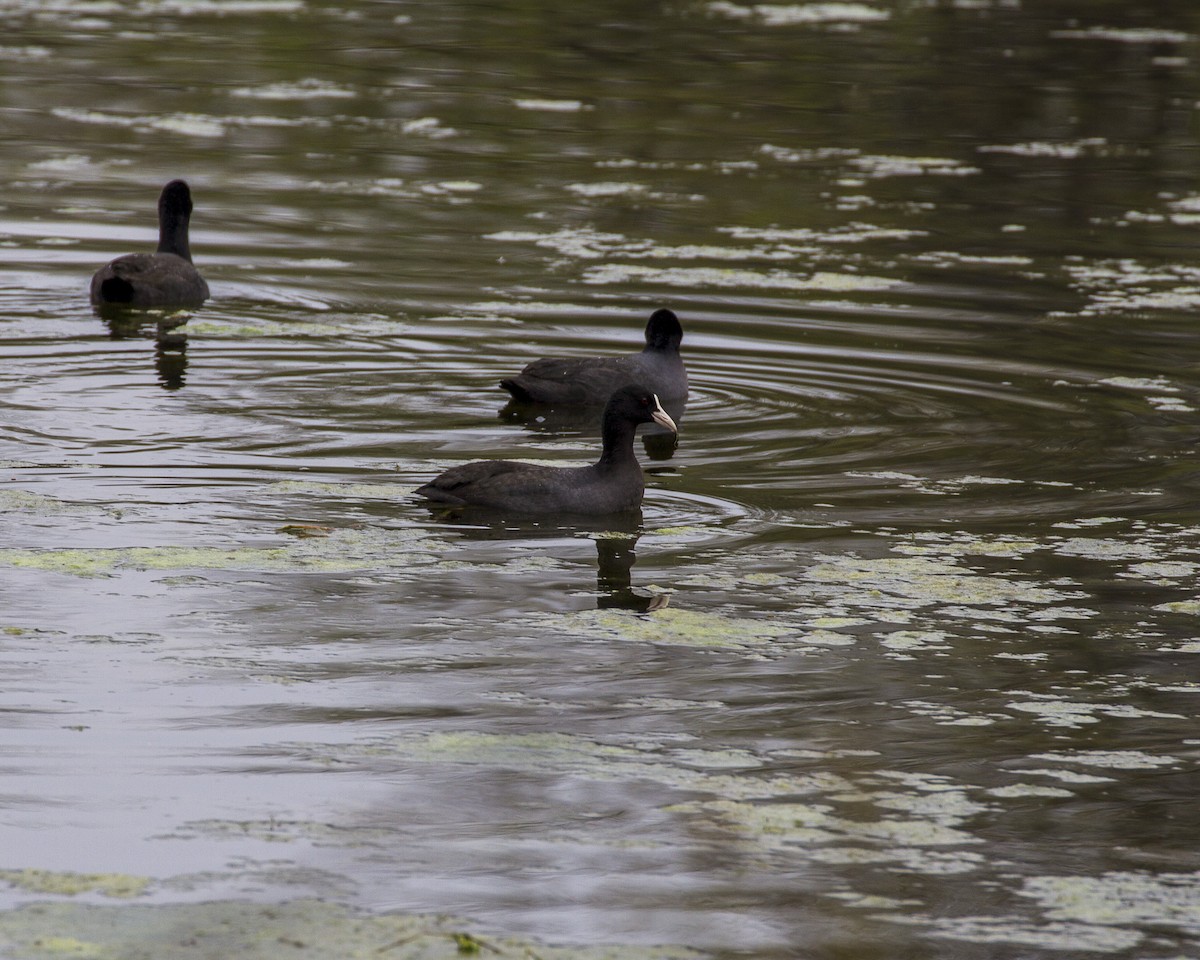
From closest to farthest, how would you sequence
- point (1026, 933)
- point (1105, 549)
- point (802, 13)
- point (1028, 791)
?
point (1026, 933) → point (1028, 791) → point (1105, 549) → point (802, 13)

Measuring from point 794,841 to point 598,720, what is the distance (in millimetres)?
1100

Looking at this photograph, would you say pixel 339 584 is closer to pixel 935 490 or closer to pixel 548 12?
pixel 935 490

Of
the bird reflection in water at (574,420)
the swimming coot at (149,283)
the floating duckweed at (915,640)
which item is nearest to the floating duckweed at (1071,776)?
the floating duckweed at (915,640)

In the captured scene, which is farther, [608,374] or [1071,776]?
[608,374]

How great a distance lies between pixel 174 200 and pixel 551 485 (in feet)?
22.8

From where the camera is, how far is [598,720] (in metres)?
6.72

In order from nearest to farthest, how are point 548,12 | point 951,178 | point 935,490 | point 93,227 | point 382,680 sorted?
point 382,680 < point 935,490 < point 93,227 < point 951,178 < point 548,12

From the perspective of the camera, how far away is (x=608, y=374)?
12234mm

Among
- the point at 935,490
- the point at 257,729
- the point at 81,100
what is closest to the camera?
the point at 257,729

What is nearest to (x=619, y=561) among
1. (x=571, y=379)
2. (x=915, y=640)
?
(x=915, y=640)

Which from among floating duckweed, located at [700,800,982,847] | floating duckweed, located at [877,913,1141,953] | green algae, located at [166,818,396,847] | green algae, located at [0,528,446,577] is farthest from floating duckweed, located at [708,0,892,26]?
floating duckweed, located at [877,913,1141,953]

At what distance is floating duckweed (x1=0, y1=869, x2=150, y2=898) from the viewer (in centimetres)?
529

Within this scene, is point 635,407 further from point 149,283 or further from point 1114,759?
point 149,283

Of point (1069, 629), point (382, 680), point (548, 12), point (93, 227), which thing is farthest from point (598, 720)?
point (548, 12)
